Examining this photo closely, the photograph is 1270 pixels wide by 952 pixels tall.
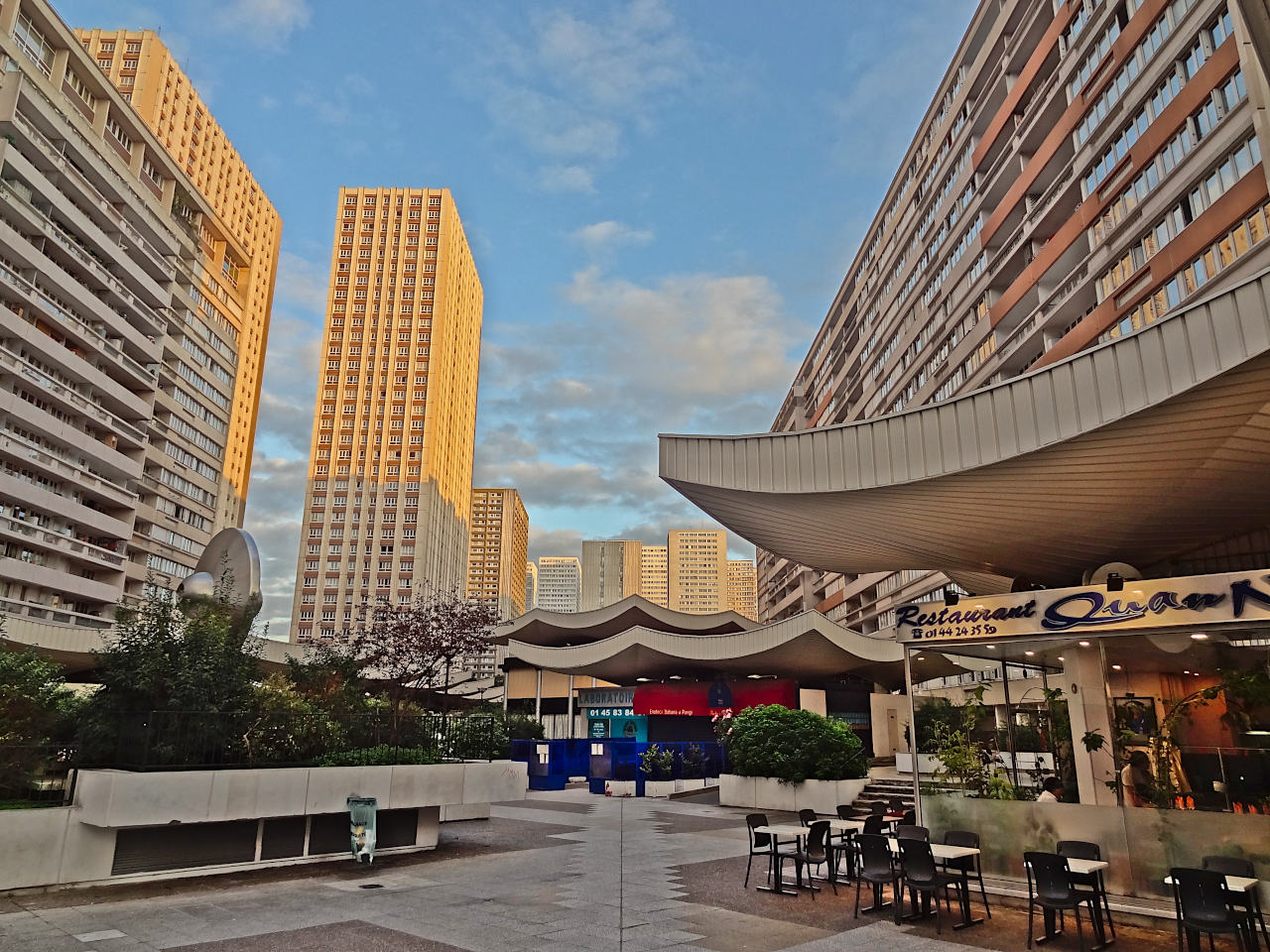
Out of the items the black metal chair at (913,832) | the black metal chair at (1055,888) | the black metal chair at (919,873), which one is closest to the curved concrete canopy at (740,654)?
the black metal chair at (913,832)

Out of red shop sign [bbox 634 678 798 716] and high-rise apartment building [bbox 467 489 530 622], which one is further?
high-rise apartment building [bbox 467 489 530 622]

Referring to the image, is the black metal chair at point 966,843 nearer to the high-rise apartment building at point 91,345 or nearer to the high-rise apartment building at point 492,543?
the high-rise apartment building at point 91,345

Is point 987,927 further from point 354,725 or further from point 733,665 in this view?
point 733,665

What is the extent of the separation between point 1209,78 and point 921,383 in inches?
976

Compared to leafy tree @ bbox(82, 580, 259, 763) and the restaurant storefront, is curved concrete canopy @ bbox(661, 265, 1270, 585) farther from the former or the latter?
leafy tree @ bbox(82, 580, 259, 763)

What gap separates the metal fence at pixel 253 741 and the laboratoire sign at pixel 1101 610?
8.66 m

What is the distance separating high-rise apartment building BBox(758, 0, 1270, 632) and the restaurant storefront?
321 cm

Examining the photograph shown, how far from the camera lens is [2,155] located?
129ft

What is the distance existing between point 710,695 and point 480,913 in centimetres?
3317

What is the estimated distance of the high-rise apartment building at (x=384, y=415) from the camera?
103500 mm

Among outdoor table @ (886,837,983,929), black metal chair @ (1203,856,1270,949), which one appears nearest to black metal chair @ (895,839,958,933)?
outdoor table @ (886,837,983,929)

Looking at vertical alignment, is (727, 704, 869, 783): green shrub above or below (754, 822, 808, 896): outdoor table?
above

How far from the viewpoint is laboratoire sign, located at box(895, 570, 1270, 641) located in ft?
30.5

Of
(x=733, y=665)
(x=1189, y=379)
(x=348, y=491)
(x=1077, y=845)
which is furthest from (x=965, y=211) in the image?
(x=348, y=491)
